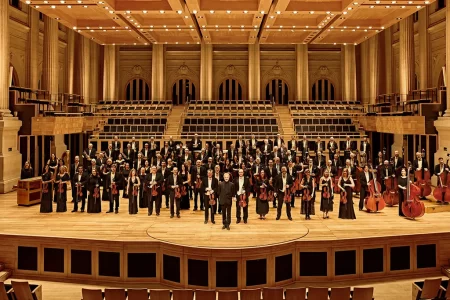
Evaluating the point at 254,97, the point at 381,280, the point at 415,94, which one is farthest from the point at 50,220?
the point at 254,97

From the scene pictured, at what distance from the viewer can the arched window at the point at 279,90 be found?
24.4 meters

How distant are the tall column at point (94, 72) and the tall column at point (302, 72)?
34.8ft

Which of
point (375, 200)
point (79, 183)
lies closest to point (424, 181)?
point (375, 200)

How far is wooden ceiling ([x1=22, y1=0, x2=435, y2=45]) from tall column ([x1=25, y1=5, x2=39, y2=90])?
8.15 feet

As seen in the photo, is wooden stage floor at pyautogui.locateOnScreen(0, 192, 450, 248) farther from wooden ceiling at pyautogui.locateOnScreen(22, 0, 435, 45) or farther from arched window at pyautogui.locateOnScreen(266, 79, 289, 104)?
arched window at pyautogui.locateOnScreen(266, 79, 289, 104)

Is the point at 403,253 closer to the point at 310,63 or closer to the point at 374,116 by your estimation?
the point at 374,116

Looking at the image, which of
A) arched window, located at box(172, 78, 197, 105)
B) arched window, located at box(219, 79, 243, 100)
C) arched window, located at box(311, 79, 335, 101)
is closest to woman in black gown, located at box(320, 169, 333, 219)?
arched window, located at box(219, 79, 243, 100)

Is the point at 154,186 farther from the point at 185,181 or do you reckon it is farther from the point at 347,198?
the point at 347,198

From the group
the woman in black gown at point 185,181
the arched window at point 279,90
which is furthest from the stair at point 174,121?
the woman in black gown at point 185,181

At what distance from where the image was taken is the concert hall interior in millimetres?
7125

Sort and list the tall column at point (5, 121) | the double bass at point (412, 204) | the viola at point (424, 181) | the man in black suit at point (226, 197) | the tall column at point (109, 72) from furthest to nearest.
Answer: the tall column at point (109, 72), the tall column at point (5, 121), the viola at point (424, 181), the double bass at point (412, 204), the man in black suit at point (226, 197)

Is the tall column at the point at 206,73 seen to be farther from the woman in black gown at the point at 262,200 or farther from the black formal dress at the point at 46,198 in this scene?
the woman in black gown at the point at 262,200

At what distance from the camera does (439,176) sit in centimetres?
1025

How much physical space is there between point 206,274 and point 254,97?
57.3ft
